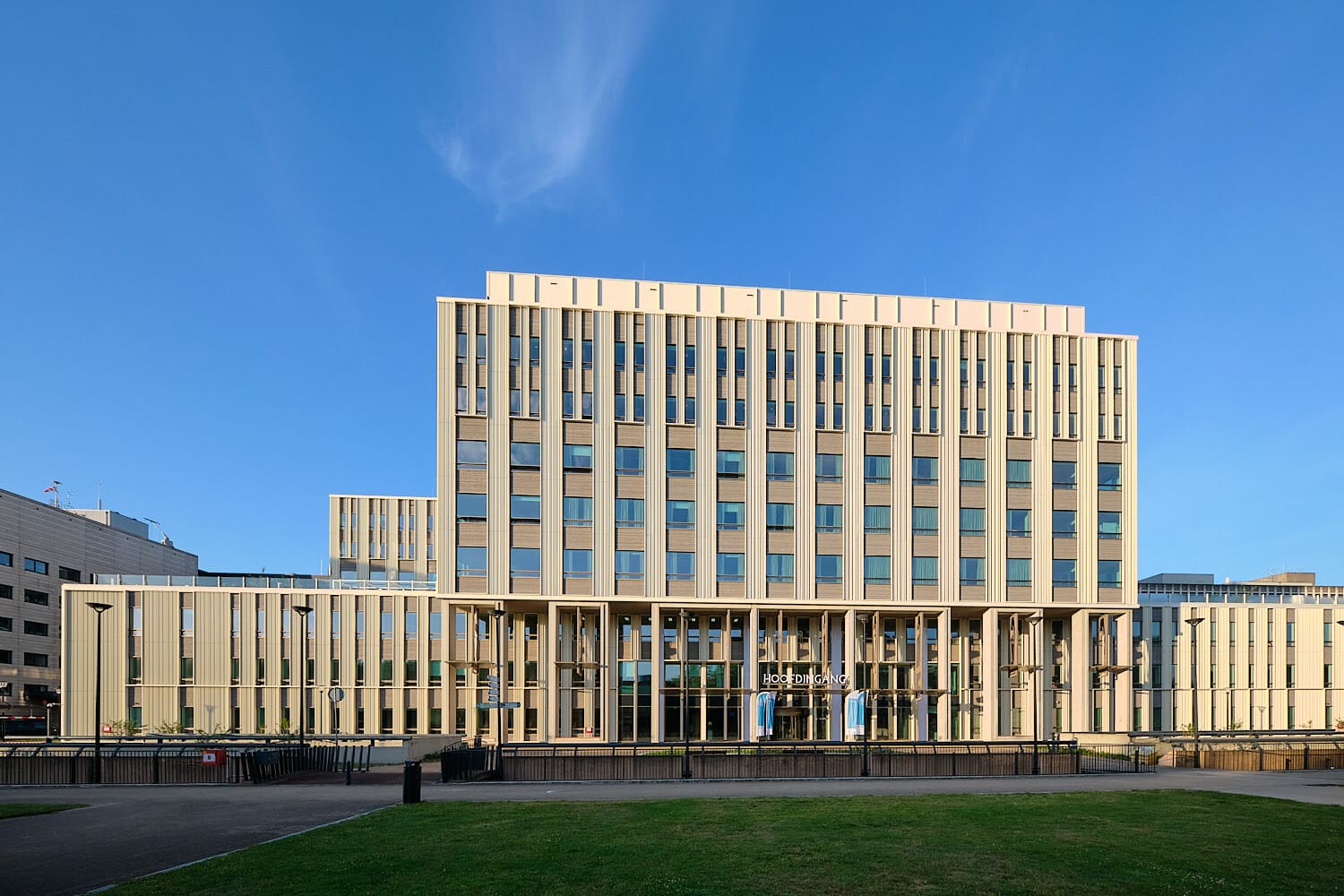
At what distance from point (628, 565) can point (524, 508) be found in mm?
7554

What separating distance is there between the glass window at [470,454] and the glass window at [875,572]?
25760mm

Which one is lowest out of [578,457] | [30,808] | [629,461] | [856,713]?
[856,713]

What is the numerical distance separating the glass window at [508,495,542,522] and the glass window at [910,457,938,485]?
2498 cm

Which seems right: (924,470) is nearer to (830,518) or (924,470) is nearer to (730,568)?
(830,518)

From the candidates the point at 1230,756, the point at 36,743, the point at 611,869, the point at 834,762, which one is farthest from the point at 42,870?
the point at 1230,756

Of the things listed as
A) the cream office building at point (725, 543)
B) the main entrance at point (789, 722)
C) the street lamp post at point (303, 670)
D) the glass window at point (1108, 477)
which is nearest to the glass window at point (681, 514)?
the cream office building at point (725, 543)

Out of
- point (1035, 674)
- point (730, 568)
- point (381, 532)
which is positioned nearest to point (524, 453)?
point (730, 568)

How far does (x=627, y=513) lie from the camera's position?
194ft

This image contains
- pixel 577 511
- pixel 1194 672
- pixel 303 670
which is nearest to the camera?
pixel 303 670

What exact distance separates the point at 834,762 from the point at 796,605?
89.5 feet

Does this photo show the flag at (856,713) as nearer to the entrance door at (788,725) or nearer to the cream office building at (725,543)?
the cream office building at (725,543)

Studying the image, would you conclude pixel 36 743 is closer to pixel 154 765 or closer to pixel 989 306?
pixel 154 765

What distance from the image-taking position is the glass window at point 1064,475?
207 feet

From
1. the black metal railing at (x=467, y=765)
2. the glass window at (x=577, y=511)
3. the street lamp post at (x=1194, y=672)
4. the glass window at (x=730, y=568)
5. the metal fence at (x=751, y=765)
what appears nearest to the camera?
the black metal railing at (x=467, y=765)
